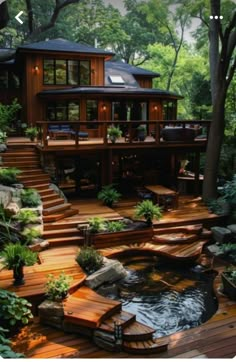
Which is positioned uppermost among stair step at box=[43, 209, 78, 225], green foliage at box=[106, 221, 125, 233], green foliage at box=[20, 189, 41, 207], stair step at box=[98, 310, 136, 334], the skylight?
the skylight

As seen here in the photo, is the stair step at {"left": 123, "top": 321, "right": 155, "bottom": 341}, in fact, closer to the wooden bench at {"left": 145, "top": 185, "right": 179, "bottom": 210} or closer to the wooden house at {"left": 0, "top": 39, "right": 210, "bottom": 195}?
the wooden bench at {"left": 145, "top": 185, "right": 179, "bottom": 210}

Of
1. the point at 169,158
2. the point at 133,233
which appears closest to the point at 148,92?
the point at 169,158

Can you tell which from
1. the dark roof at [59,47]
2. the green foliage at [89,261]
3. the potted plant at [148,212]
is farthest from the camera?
the dark roof at [59,47]

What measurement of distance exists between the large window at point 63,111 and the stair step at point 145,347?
10587 millimetres

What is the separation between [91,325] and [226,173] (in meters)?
8.32

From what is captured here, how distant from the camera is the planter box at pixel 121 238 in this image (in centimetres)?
799

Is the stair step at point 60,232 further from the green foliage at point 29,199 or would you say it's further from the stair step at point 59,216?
the green foliage at point 29,199

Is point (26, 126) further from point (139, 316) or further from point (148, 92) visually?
point (139, 316)

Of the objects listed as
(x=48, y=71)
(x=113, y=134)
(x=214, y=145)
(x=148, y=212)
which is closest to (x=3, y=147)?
(x=113, y=134)

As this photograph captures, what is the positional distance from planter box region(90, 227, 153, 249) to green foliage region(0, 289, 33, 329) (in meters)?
2.76

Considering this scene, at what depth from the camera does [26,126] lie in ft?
46.7

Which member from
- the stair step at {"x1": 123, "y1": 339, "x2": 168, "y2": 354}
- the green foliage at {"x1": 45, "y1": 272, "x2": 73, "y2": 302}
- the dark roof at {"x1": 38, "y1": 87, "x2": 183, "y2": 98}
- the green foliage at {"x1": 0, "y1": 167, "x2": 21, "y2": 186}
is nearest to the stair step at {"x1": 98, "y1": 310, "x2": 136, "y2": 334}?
the stair step at {"x1": 123, "y1": 339, "x2": 168, "y2": 354}

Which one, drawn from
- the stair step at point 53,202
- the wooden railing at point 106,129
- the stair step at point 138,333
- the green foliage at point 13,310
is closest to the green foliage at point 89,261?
the green foliage at point 13,310

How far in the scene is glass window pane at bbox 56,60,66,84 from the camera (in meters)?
14.6
